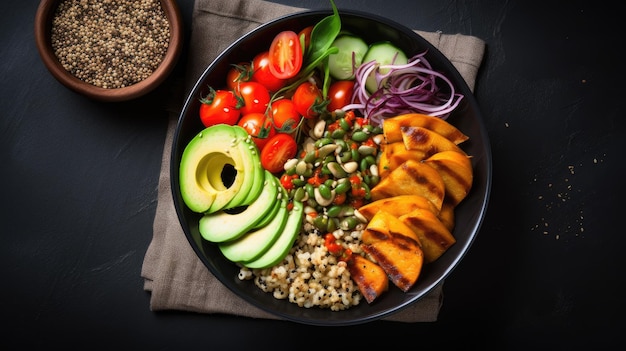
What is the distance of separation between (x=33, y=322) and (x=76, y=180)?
32.8 inches

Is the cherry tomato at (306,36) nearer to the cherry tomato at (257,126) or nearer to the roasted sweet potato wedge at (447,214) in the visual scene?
the cherry tomato at (257,126)

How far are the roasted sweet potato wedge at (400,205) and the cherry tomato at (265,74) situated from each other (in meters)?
0.76

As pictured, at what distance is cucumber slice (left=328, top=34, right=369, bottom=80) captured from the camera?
262cm

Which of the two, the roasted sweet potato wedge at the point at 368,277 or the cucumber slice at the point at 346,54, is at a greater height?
the cucumber slice at the point at 346,54

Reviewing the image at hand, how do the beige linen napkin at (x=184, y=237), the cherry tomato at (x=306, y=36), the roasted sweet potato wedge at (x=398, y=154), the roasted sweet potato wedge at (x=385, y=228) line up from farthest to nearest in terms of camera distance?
the beige linen napkin at (x=184, y=237) < the cherry tomato at (x=306, y=36) < the roasted sweet potato wedge at (x=398, y=154) < the roasted sweet potato wedge at (x=385, y=228)

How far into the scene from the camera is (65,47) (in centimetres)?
273

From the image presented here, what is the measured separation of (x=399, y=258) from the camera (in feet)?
7.94

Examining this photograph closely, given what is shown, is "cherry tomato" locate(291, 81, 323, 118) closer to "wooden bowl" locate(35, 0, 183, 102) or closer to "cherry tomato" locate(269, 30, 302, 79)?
"cherry tomato" locate(269, 30, 302, 79)

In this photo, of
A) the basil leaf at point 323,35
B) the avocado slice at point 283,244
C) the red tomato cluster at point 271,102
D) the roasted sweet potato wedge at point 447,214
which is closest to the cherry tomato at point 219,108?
the red tomato cluster at point 271,102

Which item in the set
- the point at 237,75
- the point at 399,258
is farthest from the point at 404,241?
the point at 237,75

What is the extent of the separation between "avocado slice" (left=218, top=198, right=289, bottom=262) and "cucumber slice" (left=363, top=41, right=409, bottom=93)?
0.82 m

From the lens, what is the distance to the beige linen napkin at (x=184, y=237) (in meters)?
2.77

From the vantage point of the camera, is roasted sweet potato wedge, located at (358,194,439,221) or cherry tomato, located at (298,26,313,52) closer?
roasted sweet potato wedge, located at (358,194,439,221)

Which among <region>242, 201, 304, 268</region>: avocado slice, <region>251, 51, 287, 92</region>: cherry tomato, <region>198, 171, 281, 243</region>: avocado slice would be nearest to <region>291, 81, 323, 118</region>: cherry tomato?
<region>251, 51, 287, 92</region>: cherry tomato
